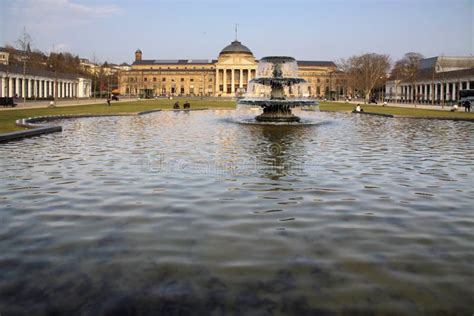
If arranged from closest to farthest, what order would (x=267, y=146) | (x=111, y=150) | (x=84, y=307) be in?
(x=84, y=307) < (x=111, y=150) < (x=267, y=146)

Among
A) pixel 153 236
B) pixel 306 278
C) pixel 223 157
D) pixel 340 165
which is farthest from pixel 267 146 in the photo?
pixel 306 278

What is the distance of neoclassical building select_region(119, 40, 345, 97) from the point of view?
6363 inches

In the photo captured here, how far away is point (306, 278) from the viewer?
5.16m

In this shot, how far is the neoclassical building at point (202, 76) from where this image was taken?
16162 centimetres

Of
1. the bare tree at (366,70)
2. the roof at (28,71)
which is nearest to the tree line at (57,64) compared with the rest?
the roof at (28,71)

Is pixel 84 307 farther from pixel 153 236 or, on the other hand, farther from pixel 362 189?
pixel 362 189

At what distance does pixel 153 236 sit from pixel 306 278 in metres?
2.28

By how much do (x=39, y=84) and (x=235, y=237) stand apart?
95.3m

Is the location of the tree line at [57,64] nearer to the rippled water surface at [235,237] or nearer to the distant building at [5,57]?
the distant building at [5,57]

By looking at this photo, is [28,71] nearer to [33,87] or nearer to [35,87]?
[35,87]

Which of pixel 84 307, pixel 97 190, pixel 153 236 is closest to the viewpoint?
pixel 84 307

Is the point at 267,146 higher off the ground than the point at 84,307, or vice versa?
the point at 267,146

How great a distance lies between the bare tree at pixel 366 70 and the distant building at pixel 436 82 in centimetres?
673

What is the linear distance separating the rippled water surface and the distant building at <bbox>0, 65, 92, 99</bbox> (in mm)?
51957
